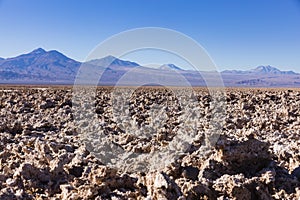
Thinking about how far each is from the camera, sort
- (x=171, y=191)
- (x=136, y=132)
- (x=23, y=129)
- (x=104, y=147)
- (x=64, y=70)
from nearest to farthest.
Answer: (x=171, y=191) < (x=104, y=147) < (x=136, y=132) < (x=23, y=129) < (x=64, y=70)

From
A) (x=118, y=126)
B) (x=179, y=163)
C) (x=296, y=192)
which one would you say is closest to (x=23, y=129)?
(x=118, y=126)

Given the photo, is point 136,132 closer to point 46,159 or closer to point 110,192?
point 46,159

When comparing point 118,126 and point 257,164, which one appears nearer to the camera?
point 257,164

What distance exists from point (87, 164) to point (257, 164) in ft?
5.08

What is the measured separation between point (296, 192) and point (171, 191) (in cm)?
105

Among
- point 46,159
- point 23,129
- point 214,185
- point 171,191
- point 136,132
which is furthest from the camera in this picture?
point 23,129

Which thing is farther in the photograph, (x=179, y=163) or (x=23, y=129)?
(x=23, y=129)

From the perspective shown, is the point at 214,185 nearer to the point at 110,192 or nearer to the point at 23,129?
Answer: the point at 110,192

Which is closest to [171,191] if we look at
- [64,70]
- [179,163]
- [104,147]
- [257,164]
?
[179,163]

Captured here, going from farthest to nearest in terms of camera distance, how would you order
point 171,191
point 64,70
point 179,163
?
point 64,70, point 179,163, point 171,191

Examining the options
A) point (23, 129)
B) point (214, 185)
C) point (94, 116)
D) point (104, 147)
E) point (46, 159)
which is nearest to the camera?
point (214, 185)

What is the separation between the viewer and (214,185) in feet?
10.00

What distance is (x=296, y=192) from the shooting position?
10.3 feet

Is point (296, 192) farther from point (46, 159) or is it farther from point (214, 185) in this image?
point (46, 159)
